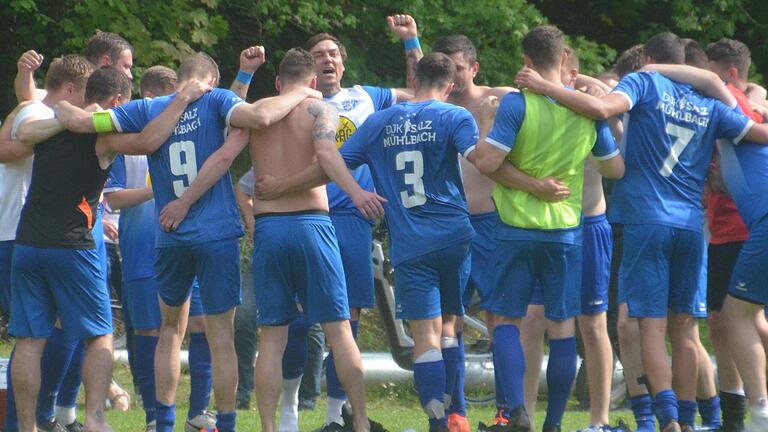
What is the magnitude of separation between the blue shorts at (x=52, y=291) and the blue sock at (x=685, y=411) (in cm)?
363

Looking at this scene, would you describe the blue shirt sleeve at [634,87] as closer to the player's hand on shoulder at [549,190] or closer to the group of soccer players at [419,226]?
the group of soccer players at [419,226]

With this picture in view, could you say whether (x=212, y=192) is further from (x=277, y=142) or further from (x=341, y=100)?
(x=341, y=100)

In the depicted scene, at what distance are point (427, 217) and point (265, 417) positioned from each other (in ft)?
5.09

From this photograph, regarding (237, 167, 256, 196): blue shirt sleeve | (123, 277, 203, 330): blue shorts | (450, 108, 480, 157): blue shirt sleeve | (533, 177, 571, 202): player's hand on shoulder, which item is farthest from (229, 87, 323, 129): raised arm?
(123, 277, 203, 330): blue shorts

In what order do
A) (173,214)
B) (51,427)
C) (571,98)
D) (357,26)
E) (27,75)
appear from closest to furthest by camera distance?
(571,98), (173,214), (51,427), (27,75), (357,26)

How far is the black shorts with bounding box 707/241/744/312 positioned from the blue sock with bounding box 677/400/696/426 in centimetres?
77

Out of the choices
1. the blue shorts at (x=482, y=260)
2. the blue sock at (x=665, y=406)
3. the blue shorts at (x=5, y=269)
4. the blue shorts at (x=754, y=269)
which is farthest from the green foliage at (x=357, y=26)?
the blue sock at (x=665, y=406)

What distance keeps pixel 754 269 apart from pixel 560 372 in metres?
1.33

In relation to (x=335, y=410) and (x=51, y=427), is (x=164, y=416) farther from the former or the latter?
(x=335, y=410)

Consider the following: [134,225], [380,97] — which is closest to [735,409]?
[380,97]

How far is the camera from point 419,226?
26.2ft

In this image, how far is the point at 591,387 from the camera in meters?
8.22

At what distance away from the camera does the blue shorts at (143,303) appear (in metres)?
8.93

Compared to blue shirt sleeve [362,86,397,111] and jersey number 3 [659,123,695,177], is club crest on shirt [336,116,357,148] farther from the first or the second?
jersey number 3 [659,123,695,177]
